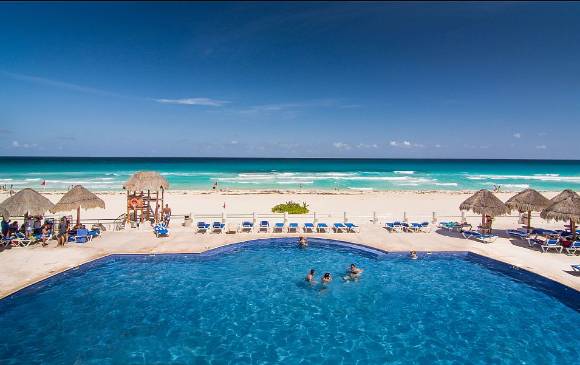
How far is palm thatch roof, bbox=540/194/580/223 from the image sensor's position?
1396 centimetres

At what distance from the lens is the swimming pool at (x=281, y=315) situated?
768 cm

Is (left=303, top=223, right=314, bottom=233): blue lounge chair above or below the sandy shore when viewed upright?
above

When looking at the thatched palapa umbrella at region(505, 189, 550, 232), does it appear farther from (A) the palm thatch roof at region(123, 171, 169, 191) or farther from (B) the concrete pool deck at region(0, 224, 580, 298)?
(A) the palm thatch roof at region(123, 171, 169, 191)

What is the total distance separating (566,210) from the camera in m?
14.1

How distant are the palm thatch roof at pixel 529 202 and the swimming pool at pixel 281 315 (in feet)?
16.3

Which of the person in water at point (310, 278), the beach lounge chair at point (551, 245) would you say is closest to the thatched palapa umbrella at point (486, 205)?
the beach lounge chair at point (551, 245)

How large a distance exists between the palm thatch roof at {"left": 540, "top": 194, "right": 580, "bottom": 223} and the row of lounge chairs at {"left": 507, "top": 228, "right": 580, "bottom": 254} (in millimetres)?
1052

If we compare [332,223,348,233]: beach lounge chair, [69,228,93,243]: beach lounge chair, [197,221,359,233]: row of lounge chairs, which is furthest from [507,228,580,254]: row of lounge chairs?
[69,228,93,243]: beach lounge chair

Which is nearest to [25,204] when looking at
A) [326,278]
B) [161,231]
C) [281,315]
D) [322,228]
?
[161,231]

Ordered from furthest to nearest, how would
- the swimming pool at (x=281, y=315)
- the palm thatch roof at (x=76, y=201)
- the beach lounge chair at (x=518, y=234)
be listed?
1. the beach lounge chair at (x=518, y=234)
2. the palm thatch roof at (x=76, y=201)
3. the swimming pool at (x=281, y=315)

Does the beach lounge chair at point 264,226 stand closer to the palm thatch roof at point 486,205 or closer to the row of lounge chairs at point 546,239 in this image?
the palm thatch roof at point 486,205

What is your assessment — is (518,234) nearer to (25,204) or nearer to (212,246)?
(212,246)

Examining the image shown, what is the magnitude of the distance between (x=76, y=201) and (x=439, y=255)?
16976mm

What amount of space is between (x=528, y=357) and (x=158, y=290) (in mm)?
10484
